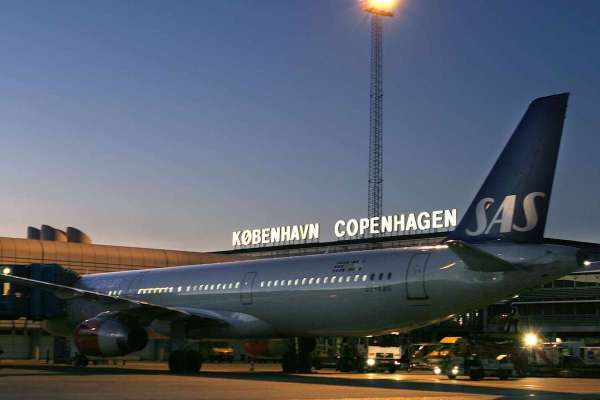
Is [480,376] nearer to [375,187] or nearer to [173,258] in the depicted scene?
[173,258]

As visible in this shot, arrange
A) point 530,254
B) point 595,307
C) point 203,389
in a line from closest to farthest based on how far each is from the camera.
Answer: point 203,389, point 530,254, point 595,307

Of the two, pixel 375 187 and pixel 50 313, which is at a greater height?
pixel 375 187

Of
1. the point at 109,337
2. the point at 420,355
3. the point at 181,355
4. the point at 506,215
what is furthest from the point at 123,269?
the point at 506,215

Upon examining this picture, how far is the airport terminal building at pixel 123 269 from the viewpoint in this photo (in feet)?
145

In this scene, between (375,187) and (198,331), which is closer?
(198,331)

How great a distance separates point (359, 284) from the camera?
31.9m

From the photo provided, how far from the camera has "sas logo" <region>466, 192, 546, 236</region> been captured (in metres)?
28.3

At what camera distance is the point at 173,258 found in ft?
232

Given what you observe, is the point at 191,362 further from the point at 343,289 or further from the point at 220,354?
the point at 220,354

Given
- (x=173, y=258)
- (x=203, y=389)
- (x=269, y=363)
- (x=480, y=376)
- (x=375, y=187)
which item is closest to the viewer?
(x=203, y=389)

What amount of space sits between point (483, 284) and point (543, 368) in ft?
49.3

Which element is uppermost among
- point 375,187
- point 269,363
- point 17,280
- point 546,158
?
point 375,187

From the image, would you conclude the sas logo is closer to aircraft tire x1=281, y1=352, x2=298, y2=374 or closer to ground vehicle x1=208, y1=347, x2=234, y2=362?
aircraft tire x1=281, y1=352, x2=298, y2=374

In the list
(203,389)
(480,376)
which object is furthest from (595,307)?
(203,389)
